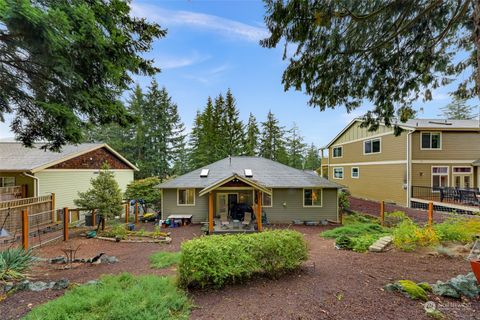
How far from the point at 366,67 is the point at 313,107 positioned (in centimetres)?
170

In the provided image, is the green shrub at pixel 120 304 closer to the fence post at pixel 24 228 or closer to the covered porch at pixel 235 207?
the fence post at pixel 24 228

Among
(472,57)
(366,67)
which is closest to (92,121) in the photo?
(366,67)

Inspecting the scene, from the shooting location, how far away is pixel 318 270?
5430 millimetres

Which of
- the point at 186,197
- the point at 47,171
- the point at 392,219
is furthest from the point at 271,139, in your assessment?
the point at 47,171

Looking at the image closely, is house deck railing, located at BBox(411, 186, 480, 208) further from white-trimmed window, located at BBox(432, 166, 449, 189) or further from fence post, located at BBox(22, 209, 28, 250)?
fence post, located at BBox(22, 209, 28, 250)

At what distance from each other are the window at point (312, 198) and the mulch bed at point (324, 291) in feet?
22.3

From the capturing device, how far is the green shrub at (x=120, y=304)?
3414 millimetres

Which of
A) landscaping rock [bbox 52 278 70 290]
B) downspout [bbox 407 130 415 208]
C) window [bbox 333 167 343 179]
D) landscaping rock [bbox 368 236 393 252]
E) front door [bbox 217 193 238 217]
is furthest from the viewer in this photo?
window [bbox 333 167 343 179]

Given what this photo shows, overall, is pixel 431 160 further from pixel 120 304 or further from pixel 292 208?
pixel 120 304

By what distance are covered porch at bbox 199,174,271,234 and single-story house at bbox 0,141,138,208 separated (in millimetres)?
9459

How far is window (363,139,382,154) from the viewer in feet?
63.7

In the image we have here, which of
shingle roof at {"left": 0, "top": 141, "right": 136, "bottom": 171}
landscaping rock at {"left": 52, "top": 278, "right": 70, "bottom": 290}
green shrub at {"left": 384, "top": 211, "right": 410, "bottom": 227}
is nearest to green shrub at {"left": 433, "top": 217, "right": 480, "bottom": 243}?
green shrub at {"left": 384, "top": 211, "right": 410, "bottom": 227}

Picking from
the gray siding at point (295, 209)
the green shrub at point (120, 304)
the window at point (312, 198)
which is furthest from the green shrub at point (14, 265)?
the window at point (312, 198)

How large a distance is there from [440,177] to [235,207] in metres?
15.4
